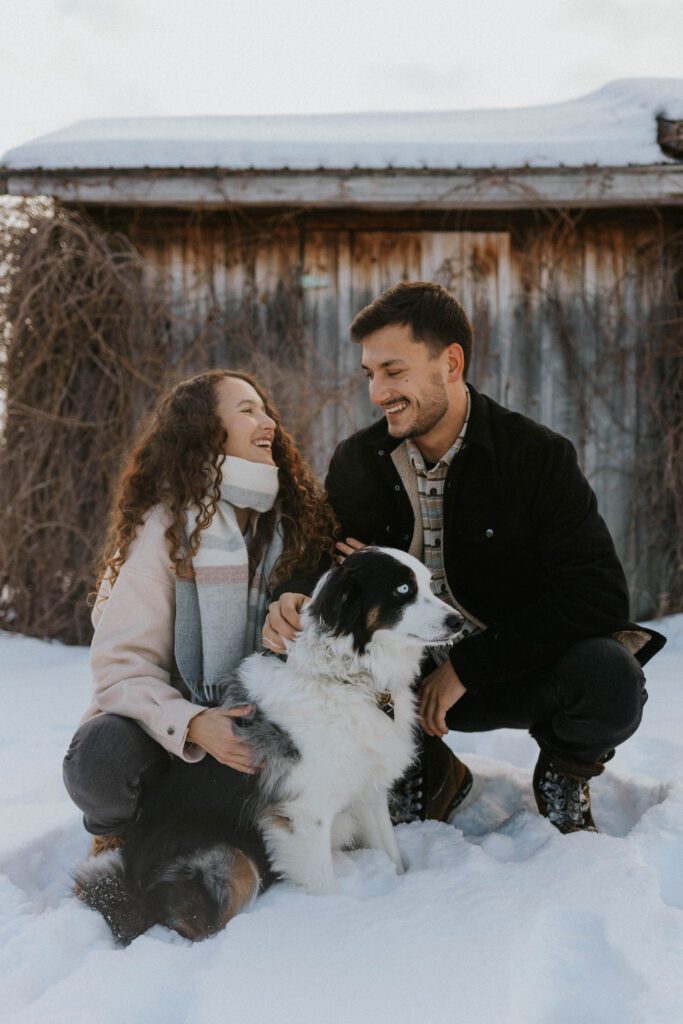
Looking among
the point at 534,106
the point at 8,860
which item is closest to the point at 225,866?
the point at 8,860

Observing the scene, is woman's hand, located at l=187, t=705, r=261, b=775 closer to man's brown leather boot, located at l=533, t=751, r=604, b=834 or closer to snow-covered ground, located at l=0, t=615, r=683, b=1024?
snow-covered ground, located at l=0, t=615, r=683, b=1024

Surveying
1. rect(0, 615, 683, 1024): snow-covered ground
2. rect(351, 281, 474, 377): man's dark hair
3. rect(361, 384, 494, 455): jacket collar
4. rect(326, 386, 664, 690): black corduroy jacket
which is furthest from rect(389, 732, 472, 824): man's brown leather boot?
rect(351, 281, 474, 377): man's dark hair

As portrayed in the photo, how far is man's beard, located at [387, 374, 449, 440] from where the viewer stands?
8.83 ft

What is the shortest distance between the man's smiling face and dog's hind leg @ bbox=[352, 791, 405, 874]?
1.17 metres

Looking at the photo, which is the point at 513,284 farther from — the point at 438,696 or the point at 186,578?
the point at 186,578

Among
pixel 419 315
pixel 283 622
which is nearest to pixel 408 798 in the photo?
pixel 283 622

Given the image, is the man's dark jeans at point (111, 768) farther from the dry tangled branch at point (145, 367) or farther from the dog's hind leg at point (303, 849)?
the dry tangled branch at point (145, 367)

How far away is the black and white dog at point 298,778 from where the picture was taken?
6.64 feet

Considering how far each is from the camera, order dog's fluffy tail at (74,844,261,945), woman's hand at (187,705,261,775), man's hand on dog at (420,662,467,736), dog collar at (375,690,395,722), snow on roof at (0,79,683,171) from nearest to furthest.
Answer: dog's fluffy tail at (74,844,261,945) → woman's hand at (187,705,261,775) → dog collar at (375,690,395,722) → man's hand on dog at (420,662,467,736) → snow on roof at (0,79,683,171)

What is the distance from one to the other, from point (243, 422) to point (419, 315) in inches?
27.6

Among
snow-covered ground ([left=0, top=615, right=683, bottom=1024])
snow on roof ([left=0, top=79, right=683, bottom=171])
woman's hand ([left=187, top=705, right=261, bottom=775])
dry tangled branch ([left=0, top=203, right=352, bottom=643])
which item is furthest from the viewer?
dry tangled branch ([left=0, top=203, right=352, bottom=643])

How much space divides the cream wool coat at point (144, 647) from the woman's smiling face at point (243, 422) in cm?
32

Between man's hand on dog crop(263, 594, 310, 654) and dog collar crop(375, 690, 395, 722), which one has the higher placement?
man's hand on dog crop(263, 594, 310, 654)

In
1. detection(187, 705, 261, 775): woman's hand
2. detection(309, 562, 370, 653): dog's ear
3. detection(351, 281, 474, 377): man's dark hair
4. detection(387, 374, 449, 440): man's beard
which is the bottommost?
detection(187, 705, 261, 775): woman's hand
